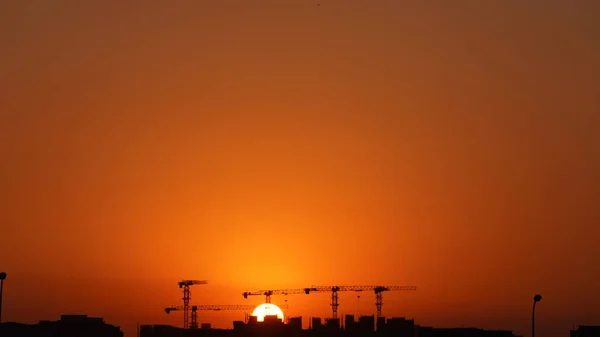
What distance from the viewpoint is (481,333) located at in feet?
412

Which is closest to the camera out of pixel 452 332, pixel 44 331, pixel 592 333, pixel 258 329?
pixel 592 333

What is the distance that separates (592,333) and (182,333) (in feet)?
173

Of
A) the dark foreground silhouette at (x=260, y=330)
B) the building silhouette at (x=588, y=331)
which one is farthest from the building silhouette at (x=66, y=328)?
the building silhouette at (x=588, y=331)

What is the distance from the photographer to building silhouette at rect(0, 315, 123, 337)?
13212 centimetres

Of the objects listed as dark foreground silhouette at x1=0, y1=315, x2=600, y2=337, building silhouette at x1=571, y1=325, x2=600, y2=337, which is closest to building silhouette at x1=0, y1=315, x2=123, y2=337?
dark foreground silhouette at x1=0, y1=315, x2=600, y2=337

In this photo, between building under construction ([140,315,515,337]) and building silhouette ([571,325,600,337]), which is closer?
building silhouette ([571,325,600,337])

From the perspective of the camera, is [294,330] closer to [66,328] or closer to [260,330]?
[260,330]

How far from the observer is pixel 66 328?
13525cm

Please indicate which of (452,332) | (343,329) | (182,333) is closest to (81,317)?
(182,333)

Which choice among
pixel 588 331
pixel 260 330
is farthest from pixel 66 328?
pixel 588 331

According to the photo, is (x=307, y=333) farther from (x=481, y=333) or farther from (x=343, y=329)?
(x=481, y=333)

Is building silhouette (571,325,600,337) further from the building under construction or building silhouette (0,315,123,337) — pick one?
building silhouette (0,315,123,337)

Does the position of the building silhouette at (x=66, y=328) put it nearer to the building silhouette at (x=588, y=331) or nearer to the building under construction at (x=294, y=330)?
the building under construction at (x=294, y=330)

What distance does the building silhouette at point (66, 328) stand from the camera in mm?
132125
